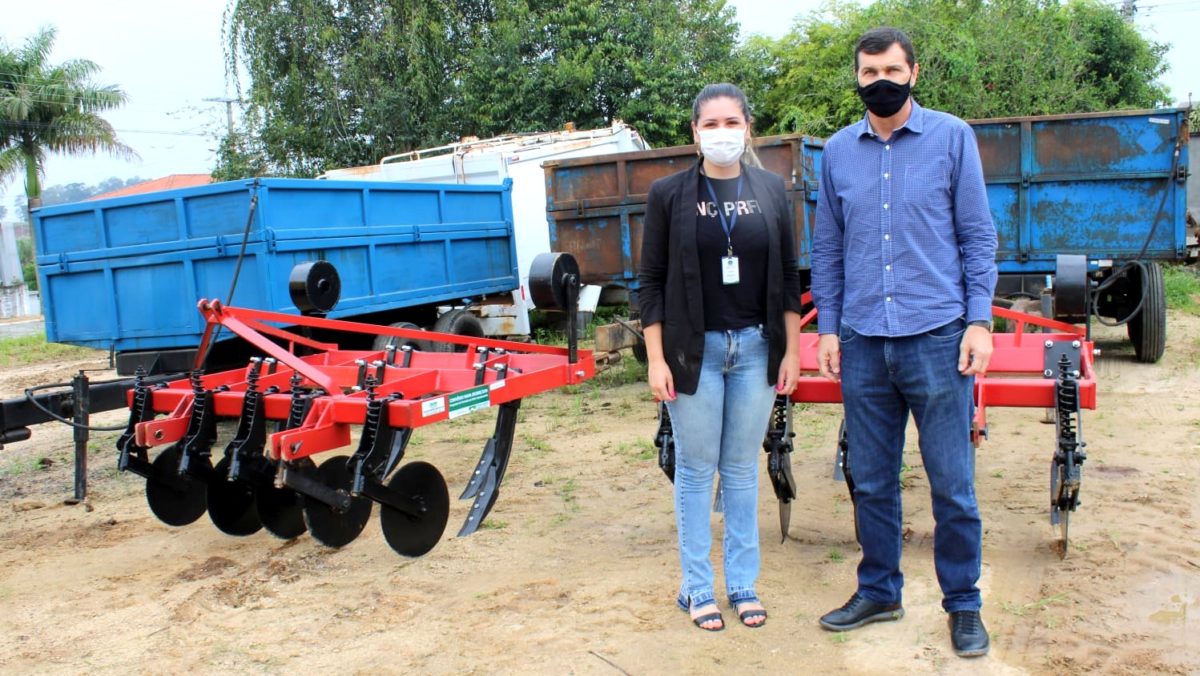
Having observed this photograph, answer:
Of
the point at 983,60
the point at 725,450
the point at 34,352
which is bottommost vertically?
the point at 34,352

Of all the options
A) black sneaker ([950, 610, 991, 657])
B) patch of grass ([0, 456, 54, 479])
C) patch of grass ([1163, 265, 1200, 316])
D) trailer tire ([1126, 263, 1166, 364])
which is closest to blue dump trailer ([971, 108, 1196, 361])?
trailer tire ([1126, 263, 1166, 364])

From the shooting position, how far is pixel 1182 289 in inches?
553

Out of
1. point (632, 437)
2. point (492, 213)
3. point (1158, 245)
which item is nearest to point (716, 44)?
point (492, 213)

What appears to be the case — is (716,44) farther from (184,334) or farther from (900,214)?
(900,214)

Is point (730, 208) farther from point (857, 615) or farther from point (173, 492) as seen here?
point (173, 492)

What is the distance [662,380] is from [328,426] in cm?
125

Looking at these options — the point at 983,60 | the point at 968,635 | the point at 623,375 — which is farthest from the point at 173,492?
the point at 983,60

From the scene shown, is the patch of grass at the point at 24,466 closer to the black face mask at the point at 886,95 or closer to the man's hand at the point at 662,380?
the man's hand at the point at 662,380

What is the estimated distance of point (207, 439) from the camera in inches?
161

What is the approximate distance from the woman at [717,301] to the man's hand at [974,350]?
553mm

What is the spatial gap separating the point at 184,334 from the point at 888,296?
5281 millimetres

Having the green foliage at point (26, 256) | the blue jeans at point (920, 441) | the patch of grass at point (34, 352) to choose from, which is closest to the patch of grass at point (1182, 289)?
the blue jeans at point (920, 441)

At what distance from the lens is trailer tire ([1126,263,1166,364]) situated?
Answer: 854 centimetres

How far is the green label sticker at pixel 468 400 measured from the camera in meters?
3.72
